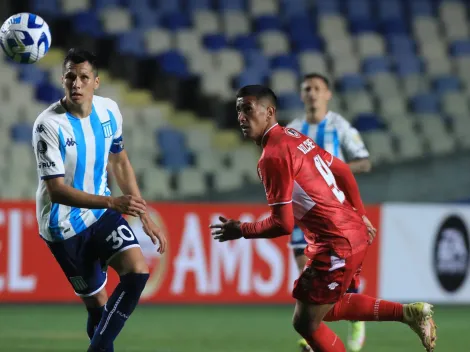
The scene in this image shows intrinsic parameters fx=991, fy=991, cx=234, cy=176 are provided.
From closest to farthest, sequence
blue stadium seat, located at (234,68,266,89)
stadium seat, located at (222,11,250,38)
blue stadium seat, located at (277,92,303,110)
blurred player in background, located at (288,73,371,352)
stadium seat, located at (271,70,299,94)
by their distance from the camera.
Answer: blurred player in background, located at (288,73,371,352)
blue stadium seat, located at (277,92,303,110)
blue stadium seat, located at (234,68,266,89)
stadium seat, located at (271,70,299,94)
stadium seat, located at (222,11,250,38)

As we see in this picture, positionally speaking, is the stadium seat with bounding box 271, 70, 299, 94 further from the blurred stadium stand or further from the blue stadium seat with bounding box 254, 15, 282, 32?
the blue stadium seat with bounding box 254, 15, 282, 32

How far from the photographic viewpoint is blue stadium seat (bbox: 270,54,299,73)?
16.3 meters

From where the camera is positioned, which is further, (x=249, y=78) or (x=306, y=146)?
(x=249, y=78)

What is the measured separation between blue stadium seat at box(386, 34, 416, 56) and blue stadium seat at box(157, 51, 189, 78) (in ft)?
12.9

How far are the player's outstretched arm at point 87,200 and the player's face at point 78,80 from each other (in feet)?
1.75

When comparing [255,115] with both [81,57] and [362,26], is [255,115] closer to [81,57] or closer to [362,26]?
[81,57]

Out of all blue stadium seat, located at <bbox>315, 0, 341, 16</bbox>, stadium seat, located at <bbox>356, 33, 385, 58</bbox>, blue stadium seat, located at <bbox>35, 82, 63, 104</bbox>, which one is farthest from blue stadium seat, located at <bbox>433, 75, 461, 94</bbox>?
blue stadium seat, located at <bbox>35, 82, 63, 104</bbox>

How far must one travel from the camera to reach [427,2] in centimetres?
1839

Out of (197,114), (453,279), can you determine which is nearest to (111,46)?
(197,114)

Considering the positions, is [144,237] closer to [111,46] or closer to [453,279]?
[453,279]

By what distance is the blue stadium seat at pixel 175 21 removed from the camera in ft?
53.7

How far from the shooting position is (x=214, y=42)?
16359 mm

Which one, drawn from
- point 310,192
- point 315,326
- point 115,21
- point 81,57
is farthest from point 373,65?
point 315,326

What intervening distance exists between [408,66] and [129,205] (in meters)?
12.1
